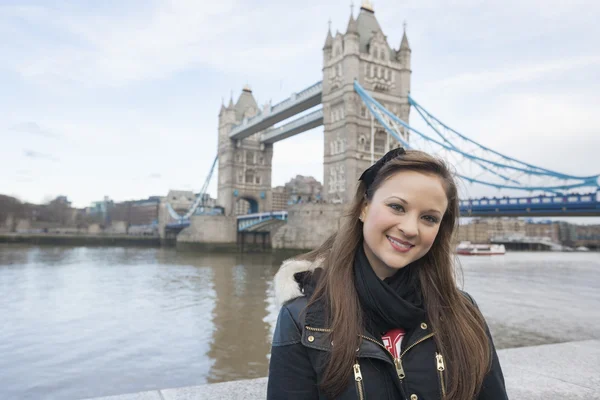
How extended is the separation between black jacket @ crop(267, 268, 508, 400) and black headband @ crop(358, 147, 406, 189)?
41 centimetres

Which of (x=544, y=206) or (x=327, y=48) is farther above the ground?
(x=327, y=48)

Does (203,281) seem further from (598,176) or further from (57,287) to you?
(598,176)

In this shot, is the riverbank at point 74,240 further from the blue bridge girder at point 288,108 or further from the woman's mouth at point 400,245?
the woman's mouth at point 400,245

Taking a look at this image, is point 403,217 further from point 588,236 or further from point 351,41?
point 588,236

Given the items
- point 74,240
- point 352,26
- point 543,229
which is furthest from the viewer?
point 543,229

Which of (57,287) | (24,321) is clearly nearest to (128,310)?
(24,321)

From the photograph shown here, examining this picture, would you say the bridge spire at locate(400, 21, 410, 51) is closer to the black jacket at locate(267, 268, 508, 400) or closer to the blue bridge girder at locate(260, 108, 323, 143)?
the blue bridge girder at locate(260, 108, 323, 143)

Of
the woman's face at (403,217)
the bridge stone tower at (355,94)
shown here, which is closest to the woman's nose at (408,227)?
the woman's face at (403,217)

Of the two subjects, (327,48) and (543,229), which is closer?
(327,48)

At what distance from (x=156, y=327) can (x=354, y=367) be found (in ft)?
22.1

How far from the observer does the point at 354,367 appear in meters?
1.14

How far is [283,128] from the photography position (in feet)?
117

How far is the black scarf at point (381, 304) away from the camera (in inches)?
47.2

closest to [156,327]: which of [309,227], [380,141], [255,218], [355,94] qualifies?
[309,227]
